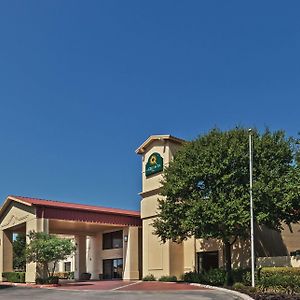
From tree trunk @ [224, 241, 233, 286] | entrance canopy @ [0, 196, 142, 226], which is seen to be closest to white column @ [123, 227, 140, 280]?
entrance canopy @ [0, 196, 142, 226]

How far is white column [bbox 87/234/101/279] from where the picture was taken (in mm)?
50812

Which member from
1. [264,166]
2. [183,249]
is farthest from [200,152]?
[183,249]

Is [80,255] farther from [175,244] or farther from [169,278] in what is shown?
[169,278]

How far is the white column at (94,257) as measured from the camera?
50.8 m

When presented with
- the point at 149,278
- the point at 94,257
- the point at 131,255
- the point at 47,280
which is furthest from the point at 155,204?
the point at 94,257

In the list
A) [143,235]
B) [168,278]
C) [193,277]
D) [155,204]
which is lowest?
[168,278]

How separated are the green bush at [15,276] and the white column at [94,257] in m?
9.72

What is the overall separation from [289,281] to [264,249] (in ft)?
29.9

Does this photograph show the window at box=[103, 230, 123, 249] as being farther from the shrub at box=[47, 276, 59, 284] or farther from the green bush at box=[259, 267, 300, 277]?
the green bush at box=[259, 267, 300, 277]

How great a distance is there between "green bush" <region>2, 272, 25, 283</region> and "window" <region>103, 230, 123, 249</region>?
33.0 feet

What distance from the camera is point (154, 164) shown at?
40.6 metres

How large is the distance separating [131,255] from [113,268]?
20.6ft

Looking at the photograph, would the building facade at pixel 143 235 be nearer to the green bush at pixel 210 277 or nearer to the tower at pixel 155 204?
the tower at pixel 155 204

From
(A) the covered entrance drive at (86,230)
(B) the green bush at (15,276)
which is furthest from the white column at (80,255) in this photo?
(B) the green bush at (15,276)
